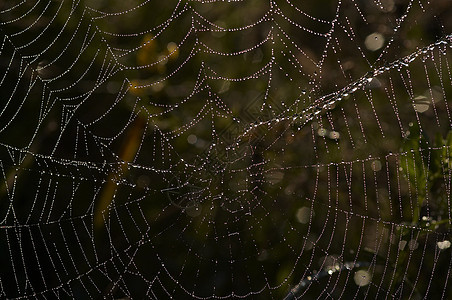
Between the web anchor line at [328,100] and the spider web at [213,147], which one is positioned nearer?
the web anchor line at [328,100]

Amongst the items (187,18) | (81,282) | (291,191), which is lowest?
(81,282)

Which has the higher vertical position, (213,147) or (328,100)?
(328,100)

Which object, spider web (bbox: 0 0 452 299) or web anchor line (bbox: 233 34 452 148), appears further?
spider web (bbox: 0 0 452 299)

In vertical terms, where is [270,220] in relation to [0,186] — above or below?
above

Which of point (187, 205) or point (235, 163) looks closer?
point (235, 163)

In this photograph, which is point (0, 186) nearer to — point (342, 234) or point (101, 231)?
point (101, 231)

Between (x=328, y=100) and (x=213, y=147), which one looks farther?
(x=213, y=147)

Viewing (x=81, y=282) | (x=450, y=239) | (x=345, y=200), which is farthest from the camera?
(x=81, y=282)

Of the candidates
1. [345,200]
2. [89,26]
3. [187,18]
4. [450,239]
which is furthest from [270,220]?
[89,26]
